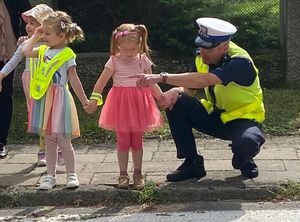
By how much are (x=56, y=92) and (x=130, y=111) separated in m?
0.59

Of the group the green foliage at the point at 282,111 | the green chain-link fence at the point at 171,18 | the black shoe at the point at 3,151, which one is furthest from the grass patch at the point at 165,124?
the green chain-link fence at the point at 171,18

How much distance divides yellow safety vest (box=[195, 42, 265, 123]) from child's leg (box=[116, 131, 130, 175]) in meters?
0.75

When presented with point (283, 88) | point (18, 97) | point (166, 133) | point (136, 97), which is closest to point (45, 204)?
point (136, 97)

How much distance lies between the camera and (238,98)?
5.05 m

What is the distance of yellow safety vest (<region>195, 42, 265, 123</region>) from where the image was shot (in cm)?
505

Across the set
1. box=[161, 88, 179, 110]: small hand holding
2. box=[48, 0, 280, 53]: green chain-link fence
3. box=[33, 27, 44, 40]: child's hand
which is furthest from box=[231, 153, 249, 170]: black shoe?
box=[48, 0, 280, 53]: green chain-link fence

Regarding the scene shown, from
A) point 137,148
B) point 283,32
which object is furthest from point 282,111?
point 137,148

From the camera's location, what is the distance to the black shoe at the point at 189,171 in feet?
17.0

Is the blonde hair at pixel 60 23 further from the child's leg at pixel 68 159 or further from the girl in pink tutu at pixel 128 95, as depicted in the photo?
the child's leg at pixel 68 159

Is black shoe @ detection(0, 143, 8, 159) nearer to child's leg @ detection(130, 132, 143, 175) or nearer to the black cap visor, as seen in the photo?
child's leg @ detection(130, 132, 143, 175)

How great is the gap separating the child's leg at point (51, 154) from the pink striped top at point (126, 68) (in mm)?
681

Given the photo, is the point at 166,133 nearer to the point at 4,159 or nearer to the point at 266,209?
the point at 4,159

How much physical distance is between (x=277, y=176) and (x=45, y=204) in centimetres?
180

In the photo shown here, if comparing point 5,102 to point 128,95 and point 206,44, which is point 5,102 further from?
point 206,44
